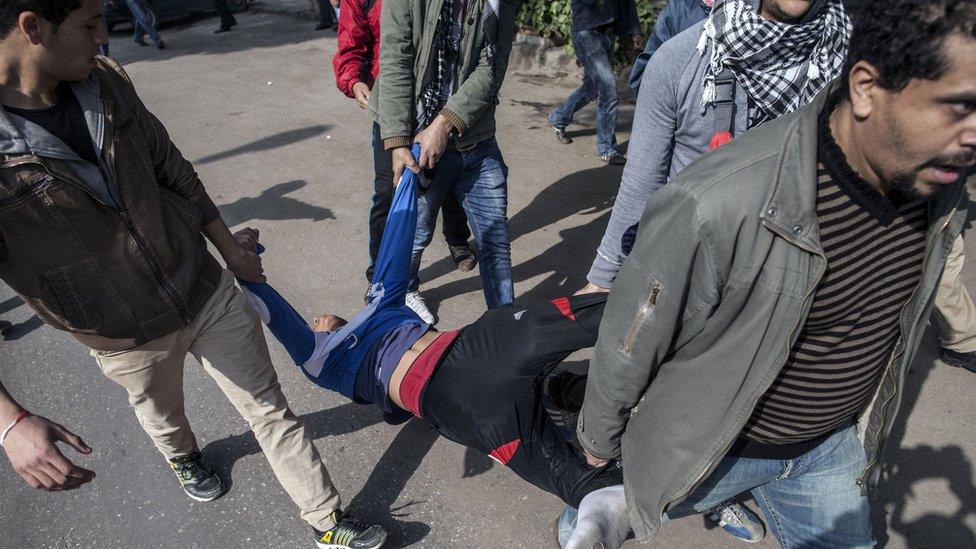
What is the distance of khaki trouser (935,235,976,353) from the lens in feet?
9.78

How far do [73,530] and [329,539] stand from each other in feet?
3.85

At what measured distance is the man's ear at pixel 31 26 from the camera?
5.41 feet

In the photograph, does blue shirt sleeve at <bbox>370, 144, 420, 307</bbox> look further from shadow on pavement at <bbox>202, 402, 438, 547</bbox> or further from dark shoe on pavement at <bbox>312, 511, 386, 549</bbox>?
dark shoe on pavement at <bbox>312, 511, 386, 549</bbox>

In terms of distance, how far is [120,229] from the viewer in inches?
77.0

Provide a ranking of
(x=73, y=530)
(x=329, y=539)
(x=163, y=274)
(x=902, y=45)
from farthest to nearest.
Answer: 1. (x=73, y=530)
2. (x=329, y=539)
3. (x=163, y=274)
4. (x=902, y=45)

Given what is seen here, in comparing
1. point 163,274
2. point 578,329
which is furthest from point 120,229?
point 578,329

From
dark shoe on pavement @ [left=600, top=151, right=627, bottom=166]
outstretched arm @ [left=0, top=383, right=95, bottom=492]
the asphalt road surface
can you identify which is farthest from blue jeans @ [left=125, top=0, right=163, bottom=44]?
outstretched arm @ [left=0, top=383, right=95, bottom=492]

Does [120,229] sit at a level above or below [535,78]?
above

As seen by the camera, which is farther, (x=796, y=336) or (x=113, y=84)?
(x=113, y=84)

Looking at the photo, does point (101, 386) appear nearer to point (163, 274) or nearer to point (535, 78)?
point (163, 274)

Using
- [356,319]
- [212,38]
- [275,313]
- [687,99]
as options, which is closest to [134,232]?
[275,313]

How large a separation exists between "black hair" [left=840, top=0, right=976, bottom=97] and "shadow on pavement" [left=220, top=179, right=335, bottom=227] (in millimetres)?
4336

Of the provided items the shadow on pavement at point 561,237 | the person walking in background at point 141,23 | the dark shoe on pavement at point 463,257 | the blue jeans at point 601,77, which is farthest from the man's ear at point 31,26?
the person walking in background at point 141,23

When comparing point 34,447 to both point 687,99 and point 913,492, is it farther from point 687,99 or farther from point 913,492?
point 913,492
